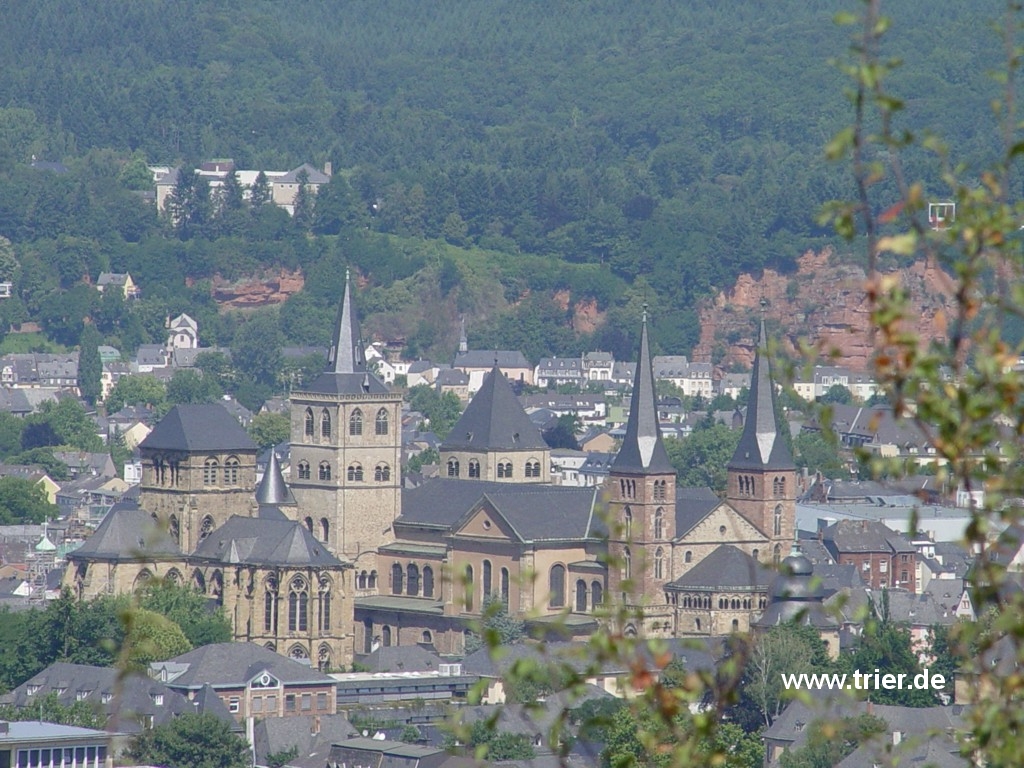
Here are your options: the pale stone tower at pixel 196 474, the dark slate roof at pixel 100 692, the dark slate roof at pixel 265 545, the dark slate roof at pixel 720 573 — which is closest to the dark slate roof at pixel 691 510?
the dark slate roof at pixel 720 573

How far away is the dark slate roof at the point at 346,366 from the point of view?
294ft

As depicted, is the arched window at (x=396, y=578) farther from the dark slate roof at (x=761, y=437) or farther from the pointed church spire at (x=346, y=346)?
the dark slate roof at (x=761, y=437)

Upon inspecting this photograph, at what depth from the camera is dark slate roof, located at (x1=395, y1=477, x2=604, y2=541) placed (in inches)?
3349

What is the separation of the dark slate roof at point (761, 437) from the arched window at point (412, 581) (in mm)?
10026

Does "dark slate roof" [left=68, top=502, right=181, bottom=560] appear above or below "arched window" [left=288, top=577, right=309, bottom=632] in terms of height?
above

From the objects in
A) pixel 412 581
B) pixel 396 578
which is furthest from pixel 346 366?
pixel 412 581

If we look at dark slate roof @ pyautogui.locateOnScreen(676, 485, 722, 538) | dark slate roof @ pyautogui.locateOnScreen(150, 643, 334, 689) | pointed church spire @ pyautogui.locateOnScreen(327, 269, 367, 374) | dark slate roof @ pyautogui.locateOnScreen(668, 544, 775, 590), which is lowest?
dark slate roof @ pyautogui.locateOnScreen(150, 643, 334, 689)

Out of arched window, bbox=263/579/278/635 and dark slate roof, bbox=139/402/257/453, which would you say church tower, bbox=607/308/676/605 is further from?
dark slate roof, bbox=139/402/257/453

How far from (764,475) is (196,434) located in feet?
55.2

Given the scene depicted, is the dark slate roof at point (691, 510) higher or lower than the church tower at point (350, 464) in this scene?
lower

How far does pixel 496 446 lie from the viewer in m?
93.2

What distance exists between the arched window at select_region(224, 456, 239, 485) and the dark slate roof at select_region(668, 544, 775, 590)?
1355 centimetres

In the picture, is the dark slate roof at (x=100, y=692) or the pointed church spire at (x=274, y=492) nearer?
the dark slate roof at (x=100, y=692)

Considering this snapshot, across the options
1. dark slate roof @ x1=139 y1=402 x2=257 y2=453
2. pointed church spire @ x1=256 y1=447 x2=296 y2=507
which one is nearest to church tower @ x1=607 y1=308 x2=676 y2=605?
pointed church spire @ x1=256 y1=447 x2=296 y2=507
